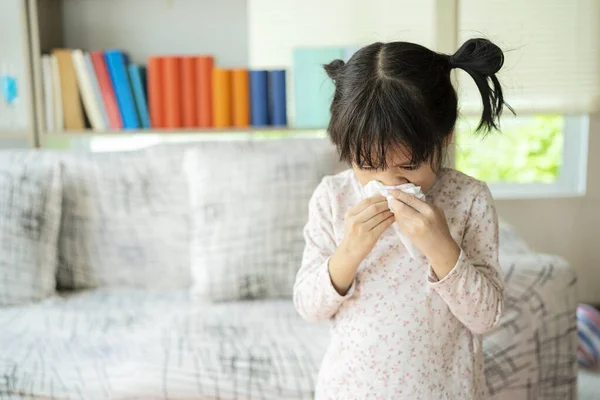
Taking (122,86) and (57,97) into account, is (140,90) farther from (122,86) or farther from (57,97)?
(57,97)

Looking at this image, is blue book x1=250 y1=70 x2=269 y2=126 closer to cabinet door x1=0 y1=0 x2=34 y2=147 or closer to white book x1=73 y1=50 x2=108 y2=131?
white book x1=73 y1=50 x2=108 y2=131

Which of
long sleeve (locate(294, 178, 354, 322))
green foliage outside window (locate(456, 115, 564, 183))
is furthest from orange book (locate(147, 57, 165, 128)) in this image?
green foliage outside window (locate(456, 115, 564, 183))

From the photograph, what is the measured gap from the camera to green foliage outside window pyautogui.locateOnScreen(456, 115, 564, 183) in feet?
9.52

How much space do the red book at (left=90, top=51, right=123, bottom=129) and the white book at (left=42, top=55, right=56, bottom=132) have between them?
0.53ft

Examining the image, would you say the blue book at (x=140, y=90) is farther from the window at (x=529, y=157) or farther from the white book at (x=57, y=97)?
the window at (x=529, y=157)

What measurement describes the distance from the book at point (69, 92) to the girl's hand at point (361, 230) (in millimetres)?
1564

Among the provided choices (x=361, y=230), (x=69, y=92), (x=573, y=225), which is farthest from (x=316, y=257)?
(x=573, y=225)

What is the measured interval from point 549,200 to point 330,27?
1.24m

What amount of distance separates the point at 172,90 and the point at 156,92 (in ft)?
0.19

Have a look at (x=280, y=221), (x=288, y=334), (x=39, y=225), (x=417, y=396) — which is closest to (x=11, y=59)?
(x=39, y=225)

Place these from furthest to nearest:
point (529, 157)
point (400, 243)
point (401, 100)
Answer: point (529, 157) < point (400, 243) < point (401, 100)

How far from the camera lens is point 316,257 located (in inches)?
42.6

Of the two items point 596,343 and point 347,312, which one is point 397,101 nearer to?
Answer: point 347,312

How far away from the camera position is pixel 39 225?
181 centimetres
